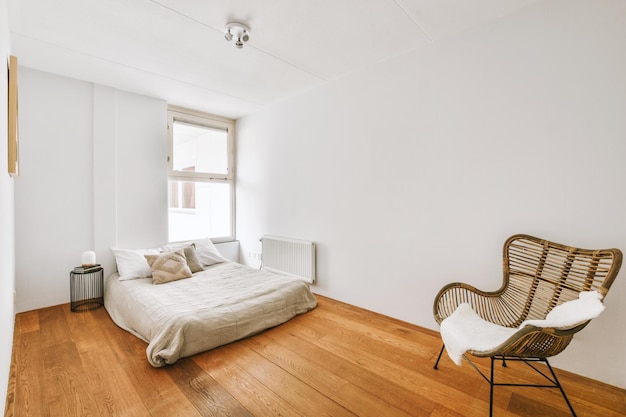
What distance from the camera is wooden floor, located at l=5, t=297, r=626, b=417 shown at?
171cm

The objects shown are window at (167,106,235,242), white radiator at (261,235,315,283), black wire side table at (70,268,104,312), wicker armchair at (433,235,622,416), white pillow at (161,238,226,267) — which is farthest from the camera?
window at (167,106,235,242)

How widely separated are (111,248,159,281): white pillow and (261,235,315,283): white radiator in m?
1.46

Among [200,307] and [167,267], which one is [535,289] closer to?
[200,307]

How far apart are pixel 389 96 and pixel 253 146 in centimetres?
230

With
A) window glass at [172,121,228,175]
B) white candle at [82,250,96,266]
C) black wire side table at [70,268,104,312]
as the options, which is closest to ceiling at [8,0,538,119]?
window glass at [172,121,228,175]

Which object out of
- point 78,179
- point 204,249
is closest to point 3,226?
point 78,179

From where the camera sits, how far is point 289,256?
3.90m

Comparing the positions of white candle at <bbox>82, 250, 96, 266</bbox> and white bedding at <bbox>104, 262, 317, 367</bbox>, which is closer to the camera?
white bedding at <bbox>104, 262, 317, 367</bbox>

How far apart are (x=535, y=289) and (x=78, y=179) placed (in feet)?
14.7

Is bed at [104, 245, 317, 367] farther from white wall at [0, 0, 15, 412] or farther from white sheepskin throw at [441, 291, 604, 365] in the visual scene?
white sheepskin throw at [441, 291, 604, 365]

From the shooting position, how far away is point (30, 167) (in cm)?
308

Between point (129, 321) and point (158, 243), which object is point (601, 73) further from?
point (158, 243)

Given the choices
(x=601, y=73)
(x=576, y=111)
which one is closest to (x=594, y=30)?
(x=601, y=73)

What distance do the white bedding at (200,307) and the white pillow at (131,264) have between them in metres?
0.10
